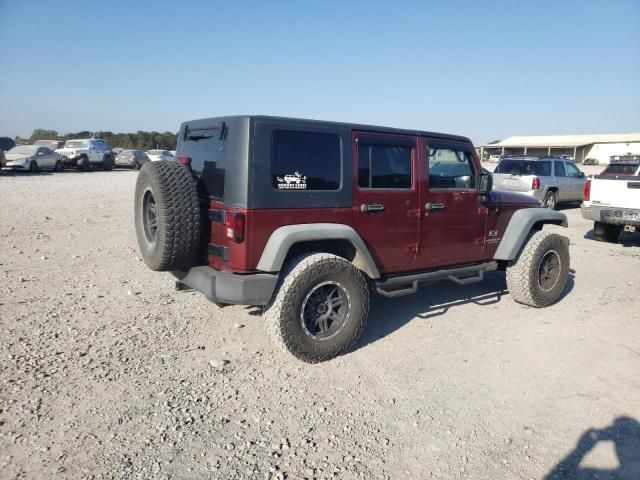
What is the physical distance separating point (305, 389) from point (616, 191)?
8451 millimetres

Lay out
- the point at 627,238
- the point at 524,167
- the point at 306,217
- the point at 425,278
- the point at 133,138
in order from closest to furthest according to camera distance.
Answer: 1. the point at 306,217
2. the point at 425,278
3. the point at 627,238
4. the point at 524,167
5. the point at 133,138

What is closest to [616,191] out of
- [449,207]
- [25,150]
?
[449,207]

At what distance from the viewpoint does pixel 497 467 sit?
2.79 metres

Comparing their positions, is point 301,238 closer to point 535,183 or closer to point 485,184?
point 485,184

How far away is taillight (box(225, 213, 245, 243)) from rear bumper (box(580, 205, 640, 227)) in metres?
8.39

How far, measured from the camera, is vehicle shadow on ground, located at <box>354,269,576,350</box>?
4.93 m

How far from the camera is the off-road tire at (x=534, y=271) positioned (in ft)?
18.0

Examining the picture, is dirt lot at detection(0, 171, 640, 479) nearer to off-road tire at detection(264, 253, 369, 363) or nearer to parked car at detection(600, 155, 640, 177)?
off-road tire at detection(264, 253, 369, 363)

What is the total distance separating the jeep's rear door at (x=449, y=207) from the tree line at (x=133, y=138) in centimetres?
6122

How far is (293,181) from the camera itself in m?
3.90

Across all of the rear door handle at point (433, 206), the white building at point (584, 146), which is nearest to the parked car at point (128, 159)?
the rear door handle at point (433, 206)

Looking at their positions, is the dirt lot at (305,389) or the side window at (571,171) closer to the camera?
the dirt lot at (305,389)

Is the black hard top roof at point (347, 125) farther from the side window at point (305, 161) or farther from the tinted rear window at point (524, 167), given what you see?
the tinted rear window at point (524, 167)

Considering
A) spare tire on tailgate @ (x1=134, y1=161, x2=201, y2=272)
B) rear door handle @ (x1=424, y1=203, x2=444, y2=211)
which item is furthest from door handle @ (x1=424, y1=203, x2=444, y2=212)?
spare tire on tailgate @ (x1=134, y1=161, x2=201, y2=272)
